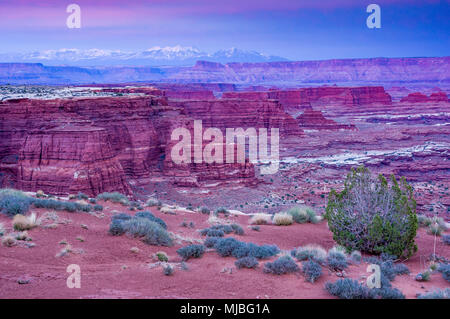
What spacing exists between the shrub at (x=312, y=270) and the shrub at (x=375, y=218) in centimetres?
332

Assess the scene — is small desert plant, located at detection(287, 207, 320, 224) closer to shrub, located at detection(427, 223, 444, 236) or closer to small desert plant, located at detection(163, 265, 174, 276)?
shrub, located at detection(427, 223, 444, 236)

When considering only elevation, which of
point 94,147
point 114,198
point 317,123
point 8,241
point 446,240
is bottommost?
point 446,240

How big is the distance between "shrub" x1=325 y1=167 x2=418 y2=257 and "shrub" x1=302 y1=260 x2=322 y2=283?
3324 millimetres

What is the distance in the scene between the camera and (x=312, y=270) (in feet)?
27.2

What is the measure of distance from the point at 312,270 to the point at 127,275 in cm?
367

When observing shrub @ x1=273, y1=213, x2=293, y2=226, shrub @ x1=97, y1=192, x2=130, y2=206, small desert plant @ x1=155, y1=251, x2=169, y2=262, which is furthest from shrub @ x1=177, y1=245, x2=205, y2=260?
shrub @ x1=97, y1=192, x2=130, y2=206

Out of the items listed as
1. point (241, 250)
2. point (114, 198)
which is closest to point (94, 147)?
point (114, 198)

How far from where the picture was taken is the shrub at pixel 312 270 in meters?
8.16

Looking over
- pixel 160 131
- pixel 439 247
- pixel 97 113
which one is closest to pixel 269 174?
pixel 160 131

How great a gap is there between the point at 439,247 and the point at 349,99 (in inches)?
4659

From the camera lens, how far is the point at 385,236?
36.6 feet

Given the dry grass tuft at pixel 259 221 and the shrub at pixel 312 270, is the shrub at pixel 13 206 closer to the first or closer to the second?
the dry grass tuft at pixel 259 221

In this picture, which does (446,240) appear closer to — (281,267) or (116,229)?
(281,267)
